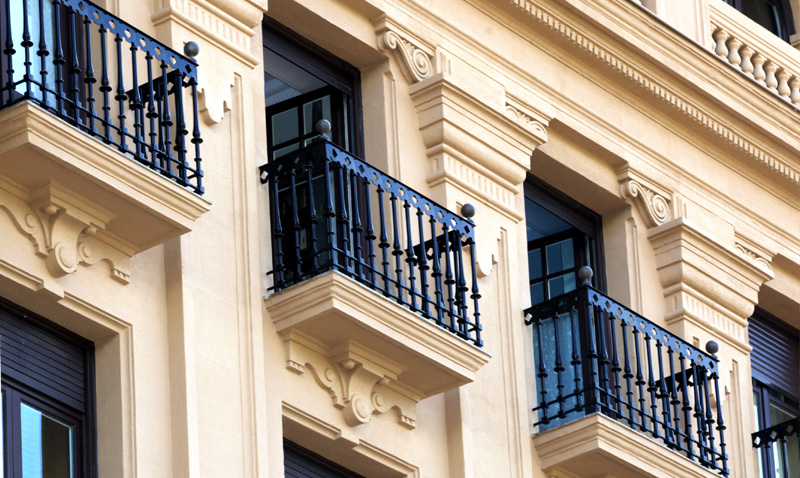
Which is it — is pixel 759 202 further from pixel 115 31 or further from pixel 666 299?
pixel 115 31

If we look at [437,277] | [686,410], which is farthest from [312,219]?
[686,410]

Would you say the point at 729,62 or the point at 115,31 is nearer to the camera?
the point at 115,31

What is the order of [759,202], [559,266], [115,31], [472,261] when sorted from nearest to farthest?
1. [115,31]
2. [472,261]
3. [559,266]
4. [759,202]

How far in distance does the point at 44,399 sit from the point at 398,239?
3029 millimetres

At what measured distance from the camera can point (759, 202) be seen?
18.9 metres

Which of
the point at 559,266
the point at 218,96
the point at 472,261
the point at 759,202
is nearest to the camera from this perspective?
the point at 218,96

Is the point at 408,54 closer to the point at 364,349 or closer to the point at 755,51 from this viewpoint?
the point at 364,349

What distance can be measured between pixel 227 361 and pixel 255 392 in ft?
0.78

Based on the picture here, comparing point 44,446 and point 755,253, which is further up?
point 755,253

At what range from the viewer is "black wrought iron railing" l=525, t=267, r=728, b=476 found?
52.1ft

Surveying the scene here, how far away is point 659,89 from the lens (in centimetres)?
1802

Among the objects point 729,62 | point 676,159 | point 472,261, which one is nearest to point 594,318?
point 472,261

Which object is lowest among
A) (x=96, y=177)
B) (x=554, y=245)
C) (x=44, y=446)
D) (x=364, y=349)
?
(x=44, y=446)

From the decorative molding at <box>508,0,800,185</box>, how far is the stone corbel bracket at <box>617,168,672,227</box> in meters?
0.68
